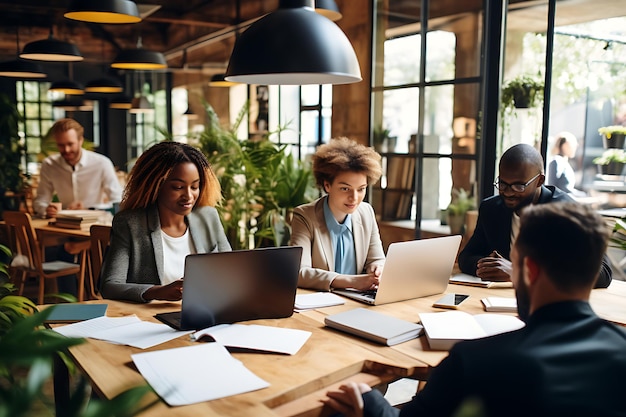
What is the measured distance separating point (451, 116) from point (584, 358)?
3.98 meters

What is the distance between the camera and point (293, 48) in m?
2.12

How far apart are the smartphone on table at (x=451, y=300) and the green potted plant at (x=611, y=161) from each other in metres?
2.56

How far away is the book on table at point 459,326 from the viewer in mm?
1943

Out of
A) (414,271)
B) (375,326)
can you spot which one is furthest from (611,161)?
(375,326)

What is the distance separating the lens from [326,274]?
274 cm

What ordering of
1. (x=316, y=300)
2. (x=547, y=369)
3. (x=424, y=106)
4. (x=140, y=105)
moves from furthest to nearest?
(x=140, y=105) < (x=424, y=106) < (x=316, y=300) < (x=547, y=369)

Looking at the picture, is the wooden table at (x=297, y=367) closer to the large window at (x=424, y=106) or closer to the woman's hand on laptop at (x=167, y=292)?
the woman's hand on laptop at (x=167, y=292)

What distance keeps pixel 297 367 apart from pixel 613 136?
364 cm

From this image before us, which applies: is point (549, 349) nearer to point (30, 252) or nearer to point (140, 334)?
point (140, 334)

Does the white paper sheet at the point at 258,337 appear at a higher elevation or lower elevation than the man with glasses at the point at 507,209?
lower

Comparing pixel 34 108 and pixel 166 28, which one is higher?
pixel 166 28

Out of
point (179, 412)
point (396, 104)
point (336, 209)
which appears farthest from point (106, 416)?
point (396, 104)

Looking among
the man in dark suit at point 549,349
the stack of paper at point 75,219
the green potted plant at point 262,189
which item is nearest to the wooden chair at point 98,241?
the stack of paper at point 75,219

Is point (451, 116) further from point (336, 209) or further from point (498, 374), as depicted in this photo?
point (498, 374)
